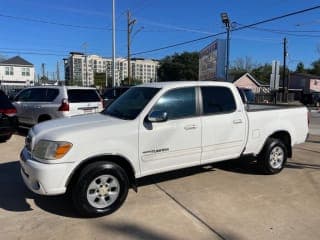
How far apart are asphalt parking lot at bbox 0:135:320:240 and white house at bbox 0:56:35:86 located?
232 feet

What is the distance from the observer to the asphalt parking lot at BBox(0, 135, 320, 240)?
4.12 m

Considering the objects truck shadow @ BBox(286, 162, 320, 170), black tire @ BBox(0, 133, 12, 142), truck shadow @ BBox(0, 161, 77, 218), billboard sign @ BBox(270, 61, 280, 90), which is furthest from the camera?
billboard sign @ BBox(270, 61, 280, 90)

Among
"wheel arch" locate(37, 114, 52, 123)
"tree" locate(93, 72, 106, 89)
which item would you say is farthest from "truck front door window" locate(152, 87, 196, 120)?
"tree" locate(93, 72, 106, 89)

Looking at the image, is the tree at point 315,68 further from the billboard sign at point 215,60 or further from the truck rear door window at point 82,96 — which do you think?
the truck rear door window at point 82,96

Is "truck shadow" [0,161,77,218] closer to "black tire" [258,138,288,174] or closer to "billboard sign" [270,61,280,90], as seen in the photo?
"black tire" [258,138,288,174]

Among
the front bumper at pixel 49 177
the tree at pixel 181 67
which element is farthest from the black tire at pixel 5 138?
the tree at pixel 181 67

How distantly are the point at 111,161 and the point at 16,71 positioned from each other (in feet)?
250

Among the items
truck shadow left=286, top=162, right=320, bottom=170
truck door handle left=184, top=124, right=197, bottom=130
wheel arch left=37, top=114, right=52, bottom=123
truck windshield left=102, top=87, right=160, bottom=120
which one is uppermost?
truck windshield left=102, top=87, right=160, bottom=120

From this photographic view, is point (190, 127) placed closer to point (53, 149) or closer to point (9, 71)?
point (53, 149)

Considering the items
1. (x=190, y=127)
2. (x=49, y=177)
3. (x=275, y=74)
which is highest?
(x=275, y=74)

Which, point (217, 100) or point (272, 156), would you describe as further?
point (272, 156)

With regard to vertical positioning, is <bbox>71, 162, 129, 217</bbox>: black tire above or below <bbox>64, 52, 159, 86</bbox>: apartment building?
below

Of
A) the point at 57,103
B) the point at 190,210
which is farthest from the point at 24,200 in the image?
the point at 57,103

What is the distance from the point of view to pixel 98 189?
459 cm
